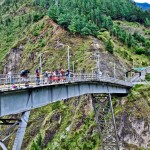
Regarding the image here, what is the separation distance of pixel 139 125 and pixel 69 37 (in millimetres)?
43880

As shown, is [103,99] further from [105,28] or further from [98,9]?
[98,9]

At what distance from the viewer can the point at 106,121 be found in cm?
7175

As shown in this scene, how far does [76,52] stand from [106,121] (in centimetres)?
3370

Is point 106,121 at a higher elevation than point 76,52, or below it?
below

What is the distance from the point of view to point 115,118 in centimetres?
7462

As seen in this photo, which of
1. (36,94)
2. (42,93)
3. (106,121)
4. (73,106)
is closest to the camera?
(36,94)

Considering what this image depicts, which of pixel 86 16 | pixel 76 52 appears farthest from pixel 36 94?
pixel 86 16

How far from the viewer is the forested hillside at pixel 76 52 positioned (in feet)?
247

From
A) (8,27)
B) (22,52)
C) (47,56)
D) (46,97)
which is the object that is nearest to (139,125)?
(46,97)

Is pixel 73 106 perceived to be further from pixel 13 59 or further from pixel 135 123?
pixel 13 59

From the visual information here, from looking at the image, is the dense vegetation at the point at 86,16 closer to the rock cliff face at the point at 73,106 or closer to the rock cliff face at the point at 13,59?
the rock cliff face at the point at 73,106

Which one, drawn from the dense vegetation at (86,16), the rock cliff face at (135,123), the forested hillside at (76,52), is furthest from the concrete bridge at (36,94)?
the dense vegetation at (86,16)

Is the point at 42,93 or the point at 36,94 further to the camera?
the point at 42,93

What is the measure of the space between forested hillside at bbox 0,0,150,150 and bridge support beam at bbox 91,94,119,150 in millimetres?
2231
